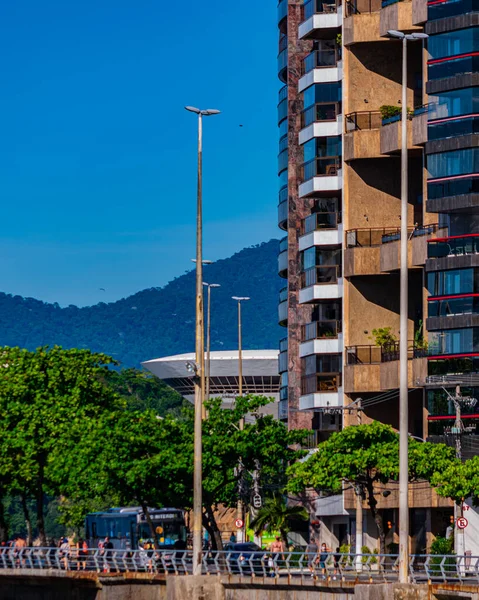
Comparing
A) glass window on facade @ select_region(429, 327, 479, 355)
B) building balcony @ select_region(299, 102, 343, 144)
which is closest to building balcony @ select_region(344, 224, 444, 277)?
glass window on facade @ select_region(429, 327, 479, 355)

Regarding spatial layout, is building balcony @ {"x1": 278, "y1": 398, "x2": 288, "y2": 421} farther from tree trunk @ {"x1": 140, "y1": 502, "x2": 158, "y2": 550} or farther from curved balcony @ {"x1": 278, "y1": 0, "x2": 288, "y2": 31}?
tree trunk @ {"x1": 140, "y1": 502, "x2": 158, "y2": 550}

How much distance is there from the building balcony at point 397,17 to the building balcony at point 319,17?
5.67m

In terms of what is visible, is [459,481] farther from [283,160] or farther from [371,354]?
[283,160]

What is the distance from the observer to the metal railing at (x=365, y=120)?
88.2 metres

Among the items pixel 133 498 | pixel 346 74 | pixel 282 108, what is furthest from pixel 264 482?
pixel 282 108

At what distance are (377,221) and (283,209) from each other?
1506 centimetres

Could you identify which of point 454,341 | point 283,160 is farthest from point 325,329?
point 454,341

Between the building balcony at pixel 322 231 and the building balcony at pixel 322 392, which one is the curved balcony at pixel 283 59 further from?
the building balcony at pixel 322 392

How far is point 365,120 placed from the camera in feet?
290

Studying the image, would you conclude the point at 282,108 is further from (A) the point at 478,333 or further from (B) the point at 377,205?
(A) the point at 478,333

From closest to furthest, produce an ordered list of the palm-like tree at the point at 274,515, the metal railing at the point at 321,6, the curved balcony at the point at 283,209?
the metal railing at the point at 321,6
the palm-like tree at the point at 274,515
the curved balcony at the point at 283,209

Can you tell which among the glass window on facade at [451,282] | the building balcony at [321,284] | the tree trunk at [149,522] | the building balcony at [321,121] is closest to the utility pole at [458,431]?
the glass window on facade at [451,282]

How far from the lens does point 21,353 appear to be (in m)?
85.9

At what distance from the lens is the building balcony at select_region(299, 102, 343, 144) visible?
9156 centimetres
